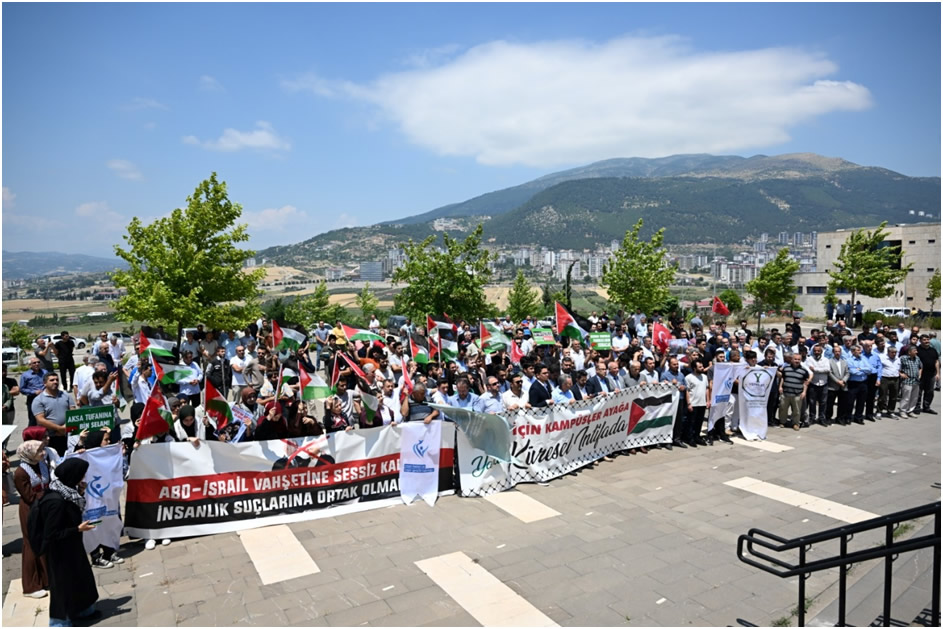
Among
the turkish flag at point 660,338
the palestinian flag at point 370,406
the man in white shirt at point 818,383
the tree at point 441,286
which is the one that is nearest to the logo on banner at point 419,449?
the palestinian flag at point 370,406

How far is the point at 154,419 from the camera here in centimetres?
830

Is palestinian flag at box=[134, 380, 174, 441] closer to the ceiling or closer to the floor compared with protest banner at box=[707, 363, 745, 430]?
closer to the ceiling

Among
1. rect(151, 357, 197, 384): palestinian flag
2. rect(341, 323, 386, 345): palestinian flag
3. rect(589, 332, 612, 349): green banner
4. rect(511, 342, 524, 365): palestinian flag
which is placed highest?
rect(341, 323, 386, 345): palestinian flag

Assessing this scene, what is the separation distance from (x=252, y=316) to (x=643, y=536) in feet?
59.6

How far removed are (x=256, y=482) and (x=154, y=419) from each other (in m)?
1.51

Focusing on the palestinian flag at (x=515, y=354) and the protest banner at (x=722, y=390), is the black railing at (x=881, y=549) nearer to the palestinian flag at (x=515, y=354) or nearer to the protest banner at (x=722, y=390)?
the protest banner at (x=722, y=390)

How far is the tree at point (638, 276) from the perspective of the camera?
3412 centimetres

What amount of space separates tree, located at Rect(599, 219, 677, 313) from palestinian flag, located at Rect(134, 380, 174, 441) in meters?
28.3

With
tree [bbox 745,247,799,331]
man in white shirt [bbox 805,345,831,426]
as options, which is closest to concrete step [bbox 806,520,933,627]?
man in white shirt [bbox 805,345,831,426]

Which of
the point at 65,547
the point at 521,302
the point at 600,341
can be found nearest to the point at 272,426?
the point at 65,547

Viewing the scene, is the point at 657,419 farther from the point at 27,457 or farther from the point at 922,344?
the point at 27,457

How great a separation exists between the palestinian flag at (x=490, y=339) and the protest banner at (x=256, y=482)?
8.50m

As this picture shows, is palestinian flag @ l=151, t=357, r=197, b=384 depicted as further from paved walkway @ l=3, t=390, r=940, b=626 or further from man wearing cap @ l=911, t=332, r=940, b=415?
man wearing cap @ l=911, t=332, r=940, b=415

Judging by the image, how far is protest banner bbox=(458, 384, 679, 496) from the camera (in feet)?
33.1
